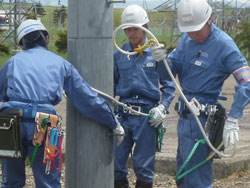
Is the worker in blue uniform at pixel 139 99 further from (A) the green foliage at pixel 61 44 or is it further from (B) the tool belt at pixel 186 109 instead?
(A) the green foliage at pixel 61 44

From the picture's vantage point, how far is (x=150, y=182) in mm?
6379

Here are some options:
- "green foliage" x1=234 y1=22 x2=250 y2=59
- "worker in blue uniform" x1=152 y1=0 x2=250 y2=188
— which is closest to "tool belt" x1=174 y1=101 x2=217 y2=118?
"worker in blue uniform" x1=152 y1=0 x2=250 y2=188

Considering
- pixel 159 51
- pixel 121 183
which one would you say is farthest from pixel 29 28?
pixel 121 183

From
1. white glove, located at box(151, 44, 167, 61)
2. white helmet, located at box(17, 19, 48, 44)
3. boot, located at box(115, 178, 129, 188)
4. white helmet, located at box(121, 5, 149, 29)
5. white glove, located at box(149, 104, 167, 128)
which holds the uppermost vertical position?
white helmet, located at box(121, 5, 149, 29)

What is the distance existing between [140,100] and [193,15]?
123cm

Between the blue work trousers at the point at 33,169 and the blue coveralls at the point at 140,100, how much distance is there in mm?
1287

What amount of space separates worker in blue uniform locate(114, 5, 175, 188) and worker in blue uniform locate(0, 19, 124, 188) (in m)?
0.98

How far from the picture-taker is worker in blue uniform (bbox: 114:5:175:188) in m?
6.27

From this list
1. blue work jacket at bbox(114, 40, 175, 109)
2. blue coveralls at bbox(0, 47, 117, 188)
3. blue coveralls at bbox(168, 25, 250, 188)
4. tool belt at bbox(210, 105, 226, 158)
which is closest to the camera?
blue coveralls at bbox(0, 47, 117, 188)

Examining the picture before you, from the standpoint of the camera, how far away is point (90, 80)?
5.24 meters

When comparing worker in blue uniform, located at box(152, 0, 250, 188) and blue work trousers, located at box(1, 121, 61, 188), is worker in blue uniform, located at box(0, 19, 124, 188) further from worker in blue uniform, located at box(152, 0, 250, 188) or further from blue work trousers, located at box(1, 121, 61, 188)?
worker in blue uniform, located at box(152, 0, 250, 188)

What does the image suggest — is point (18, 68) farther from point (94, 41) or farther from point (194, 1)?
point (194, 1)

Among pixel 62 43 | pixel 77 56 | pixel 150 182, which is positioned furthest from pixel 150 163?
pixel 62 43

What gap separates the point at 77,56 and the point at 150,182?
1769 millimetres
